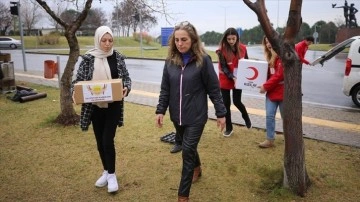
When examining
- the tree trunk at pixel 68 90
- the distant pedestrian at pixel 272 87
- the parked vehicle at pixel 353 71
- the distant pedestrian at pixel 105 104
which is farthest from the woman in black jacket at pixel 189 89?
the parked vehicle at pixel 353 71

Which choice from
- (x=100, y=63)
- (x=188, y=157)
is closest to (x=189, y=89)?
(x=188, y=157)

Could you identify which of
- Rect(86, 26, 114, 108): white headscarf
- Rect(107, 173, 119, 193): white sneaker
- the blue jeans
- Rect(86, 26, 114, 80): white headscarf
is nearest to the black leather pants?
Rect(107, 173, 119, 193): white sneaker

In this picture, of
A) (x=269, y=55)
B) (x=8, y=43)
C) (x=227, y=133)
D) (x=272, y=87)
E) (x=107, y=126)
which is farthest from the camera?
(x=8, y=43)

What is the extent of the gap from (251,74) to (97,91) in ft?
8.29

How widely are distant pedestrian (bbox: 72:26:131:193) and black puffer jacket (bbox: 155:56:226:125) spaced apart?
77cm

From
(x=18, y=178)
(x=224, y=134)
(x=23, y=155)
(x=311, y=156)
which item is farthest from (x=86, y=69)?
(x=311, y=156)

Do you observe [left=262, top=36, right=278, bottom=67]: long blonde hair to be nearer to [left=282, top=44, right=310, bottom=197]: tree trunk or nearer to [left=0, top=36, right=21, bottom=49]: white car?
[left=282, top=44, right=310, bottom=197]: tree trunk

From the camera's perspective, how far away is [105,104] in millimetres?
3934

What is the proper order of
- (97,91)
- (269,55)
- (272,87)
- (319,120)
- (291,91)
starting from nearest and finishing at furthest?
(291,91), (97,91), (272,87), (269,55), (319,120)

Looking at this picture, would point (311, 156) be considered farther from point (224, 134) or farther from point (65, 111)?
point (65, 111)

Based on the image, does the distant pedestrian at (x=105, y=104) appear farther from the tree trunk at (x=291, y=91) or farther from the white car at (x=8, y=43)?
the white car at (x=8, y=43)

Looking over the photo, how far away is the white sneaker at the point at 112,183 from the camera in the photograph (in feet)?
13.1

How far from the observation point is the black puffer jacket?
11.4ft

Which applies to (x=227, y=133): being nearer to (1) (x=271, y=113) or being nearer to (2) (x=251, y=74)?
(1) (x=271, y=113)
